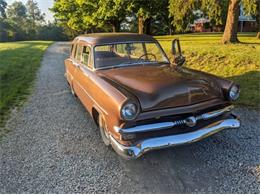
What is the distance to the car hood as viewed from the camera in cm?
317

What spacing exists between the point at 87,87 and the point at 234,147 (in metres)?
2.61

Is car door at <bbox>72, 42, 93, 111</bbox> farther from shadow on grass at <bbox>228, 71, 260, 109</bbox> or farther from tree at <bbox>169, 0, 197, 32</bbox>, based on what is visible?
tree at <bbox>169, 0, 197, 32</bbox>

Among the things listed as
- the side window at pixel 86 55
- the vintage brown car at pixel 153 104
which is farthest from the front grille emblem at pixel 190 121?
the side window at pixel 86 55

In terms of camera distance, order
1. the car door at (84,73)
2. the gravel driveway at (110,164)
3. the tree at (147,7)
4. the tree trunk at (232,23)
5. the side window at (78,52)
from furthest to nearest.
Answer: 1. the tree at (147,7)
2. the tree trunk at (232,23)
3. the side window at (78,52)
4. the car door at (84,73)
5. the gravel driveway at (110,164)

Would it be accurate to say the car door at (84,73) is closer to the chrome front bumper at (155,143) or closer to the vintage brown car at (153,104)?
the vintage brown car at (153,104)

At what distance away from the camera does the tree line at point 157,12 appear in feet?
39.2

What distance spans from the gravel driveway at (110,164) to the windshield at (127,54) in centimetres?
125

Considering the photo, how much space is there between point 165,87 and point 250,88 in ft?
13.0

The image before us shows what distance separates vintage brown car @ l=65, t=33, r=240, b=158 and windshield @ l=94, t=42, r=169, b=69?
6 cm

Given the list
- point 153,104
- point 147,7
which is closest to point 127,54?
point 153,104

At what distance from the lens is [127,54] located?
4.77 meters

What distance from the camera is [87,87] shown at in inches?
169

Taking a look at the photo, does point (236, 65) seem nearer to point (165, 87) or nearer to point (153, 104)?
point (165, 87)

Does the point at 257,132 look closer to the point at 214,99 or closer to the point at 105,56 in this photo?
the point at 214,99
